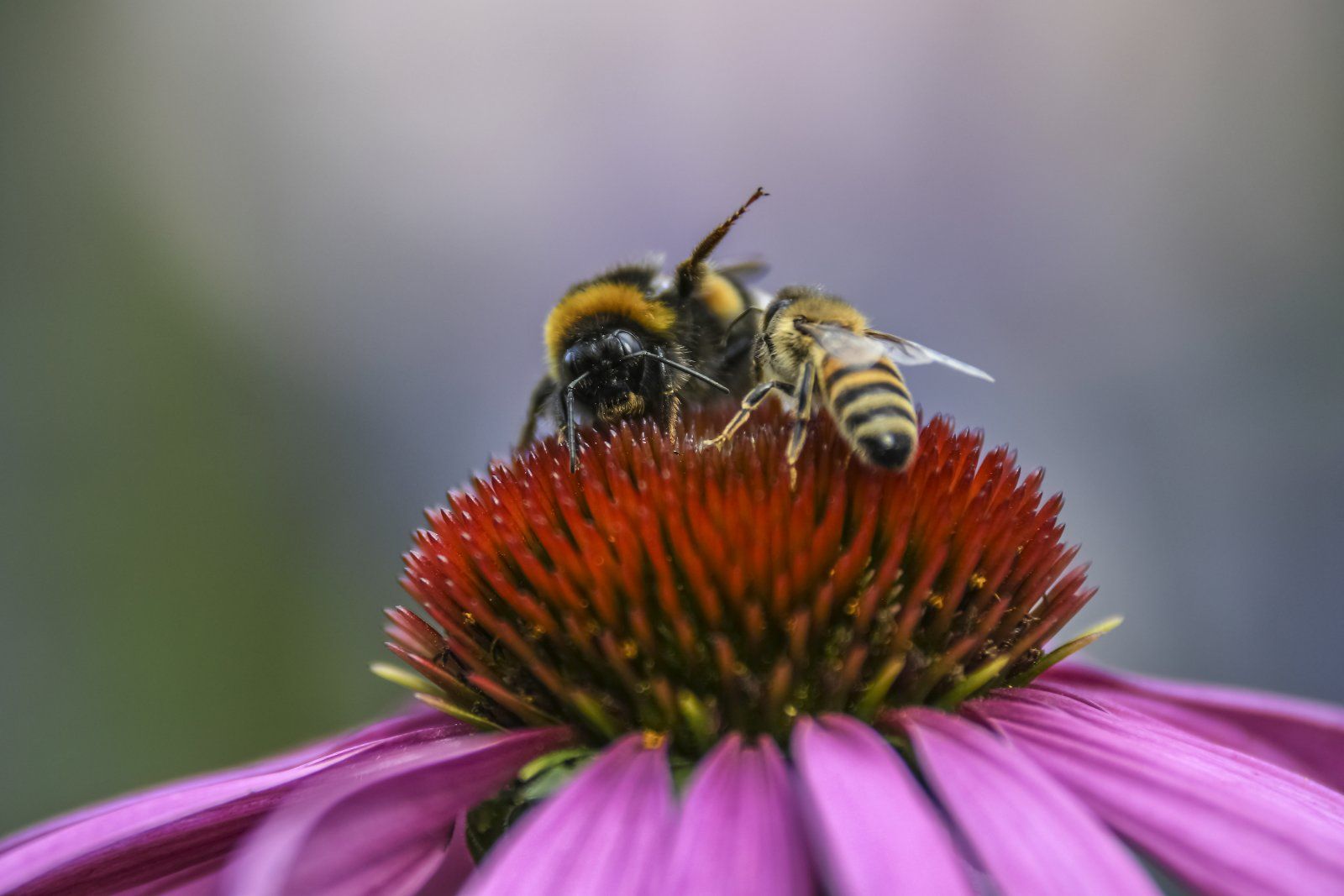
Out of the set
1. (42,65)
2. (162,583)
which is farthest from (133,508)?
(42,65)

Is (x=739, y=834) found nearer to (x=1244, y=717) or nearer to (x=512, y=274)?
(x=1244, y=717)

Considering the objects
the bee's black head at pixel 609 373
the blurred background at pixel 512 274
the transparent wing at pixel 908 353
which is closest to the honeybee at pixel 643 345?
the bee's black head at pixel 609 373

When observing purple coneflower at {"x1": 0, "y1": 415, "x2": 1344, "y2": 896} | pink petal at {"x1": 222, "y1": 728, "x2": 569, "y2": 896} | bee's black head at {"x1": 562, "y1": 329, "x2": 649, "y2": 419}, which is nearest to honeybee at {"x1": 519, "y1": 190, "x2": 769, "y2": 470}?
bee's black head at {"x1": 562, "y1": 329, "x2": 649, "y2": 419}

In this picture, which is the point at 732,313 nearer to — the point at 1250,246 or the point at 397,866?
the point at 397,866

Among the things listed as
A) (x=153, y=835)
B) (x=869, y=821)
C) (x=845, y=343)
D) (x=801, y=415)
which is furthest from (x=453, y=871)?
(x=845, y=343)

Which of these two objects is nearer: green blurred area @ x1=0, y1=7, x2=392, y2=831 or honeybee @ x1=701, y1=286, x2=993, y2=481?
honeybee @ x1=701, y1=286, x2=993, y2=481

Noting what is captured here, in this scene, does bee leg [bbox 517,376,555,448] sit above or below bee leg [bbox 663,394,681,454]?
above

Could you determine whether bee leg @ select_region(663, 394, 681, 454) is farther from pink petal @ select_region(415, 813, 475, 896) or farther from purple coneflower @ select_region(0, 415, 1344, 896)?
pink petal @ select_region(415, 813, 475, 896)

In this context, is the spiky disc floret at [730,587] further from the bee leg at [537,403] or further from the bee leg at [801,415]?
the bee leg at [537,403]
